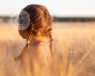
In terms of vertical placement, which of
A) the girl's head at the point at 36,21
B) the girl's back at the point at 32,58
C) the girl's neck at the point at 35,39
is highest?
the girl's head at the point at 36,21

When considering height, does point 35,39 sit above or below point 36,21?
below

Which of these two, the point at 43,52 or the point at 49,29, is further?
the point at 49,29

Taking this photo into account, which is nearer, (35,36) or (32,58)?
(32,58)

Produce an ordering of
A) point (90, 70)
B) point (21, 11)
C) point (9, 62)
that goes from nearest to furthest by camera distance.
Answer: point (21, 11) < point (90, 70) < point (9, 62)

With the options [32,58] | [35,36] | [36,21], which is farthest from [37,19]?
[32,58]

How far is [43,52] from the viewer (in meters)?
1.08

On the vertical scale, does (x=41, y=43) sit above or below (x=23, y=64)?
above

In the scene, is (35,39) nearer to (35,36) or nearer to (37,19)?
(35,36)

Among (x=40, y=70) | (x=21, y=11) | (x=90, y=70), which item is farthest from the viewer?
(x=90, y=70)

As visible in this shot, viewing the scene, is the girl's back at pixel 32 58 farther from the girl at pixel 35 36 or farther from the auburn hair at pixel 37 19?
the auburn hair at pixel 37 19

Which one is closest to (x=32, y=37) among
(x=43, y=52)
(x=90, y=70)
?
(x=43, y=52)

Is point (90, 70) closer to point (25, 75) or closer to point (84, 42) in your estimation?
point (84, 42)

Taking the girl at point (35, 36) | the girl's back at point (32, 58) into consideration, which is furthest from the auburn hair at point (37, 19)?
the girl's back at point (32, 58)

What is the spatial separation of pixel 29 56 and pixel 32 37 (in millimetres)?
155
